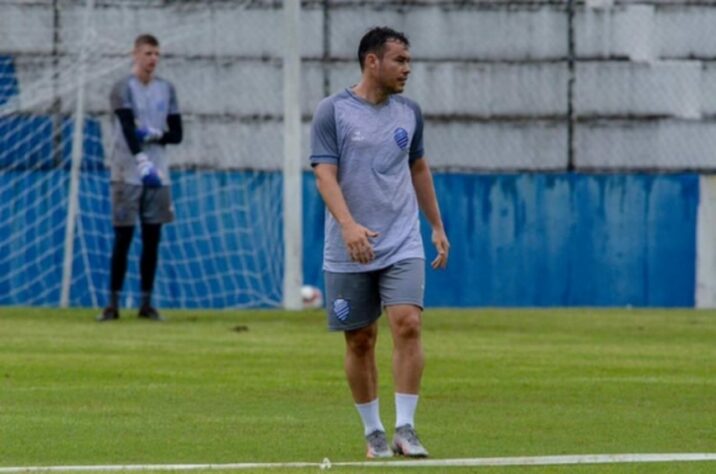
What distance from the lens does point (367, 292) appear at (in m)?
9.01

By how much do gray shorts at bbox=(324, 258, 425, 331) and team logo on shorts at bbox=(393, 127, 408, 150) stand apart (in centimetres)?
48

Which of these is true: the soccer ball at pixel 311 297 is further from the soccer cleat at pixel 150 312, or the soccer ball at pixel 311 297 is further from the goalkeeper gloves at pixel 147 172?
the goalkeeper gloves at pixel 147 172

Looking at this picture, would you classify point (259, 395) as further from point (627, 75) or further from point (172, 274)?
point (627, 75)

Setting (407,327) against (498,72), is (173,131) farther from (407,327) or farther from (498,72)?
(407,327)

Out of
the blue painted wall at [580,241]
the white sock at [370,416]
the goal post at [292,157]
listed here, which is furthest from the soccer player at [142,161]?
A: the white sock at [370,416]

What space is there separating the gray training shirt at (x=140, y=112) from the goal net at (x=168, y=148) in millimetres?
3432

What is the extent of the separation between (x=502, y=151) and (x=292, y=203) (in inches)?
161

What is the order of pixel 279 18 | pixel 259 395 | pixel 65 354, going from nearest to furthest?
1. pixel 259 395
2. pixel 65 354
3. pixel 279 18

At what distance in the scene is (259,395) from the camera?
38.1 feet

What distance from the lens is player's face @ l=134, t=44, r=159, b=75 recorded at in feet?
56.0

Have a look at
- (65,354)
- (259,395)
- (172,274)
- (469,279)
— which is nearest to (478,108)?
(469,279)

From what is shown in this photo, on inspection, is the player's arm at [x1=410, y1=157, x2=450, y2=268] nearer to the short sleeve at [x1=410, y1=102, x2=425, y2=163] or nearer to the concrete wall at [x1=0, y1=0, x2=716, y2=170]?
the short sleeve at [x1=410, y1=102, x2=425, y2=163]

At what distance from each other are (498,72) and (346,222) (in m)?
15.0

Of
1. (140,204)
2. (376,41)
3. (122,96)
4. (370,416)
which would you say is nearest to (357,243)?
(370,416)
